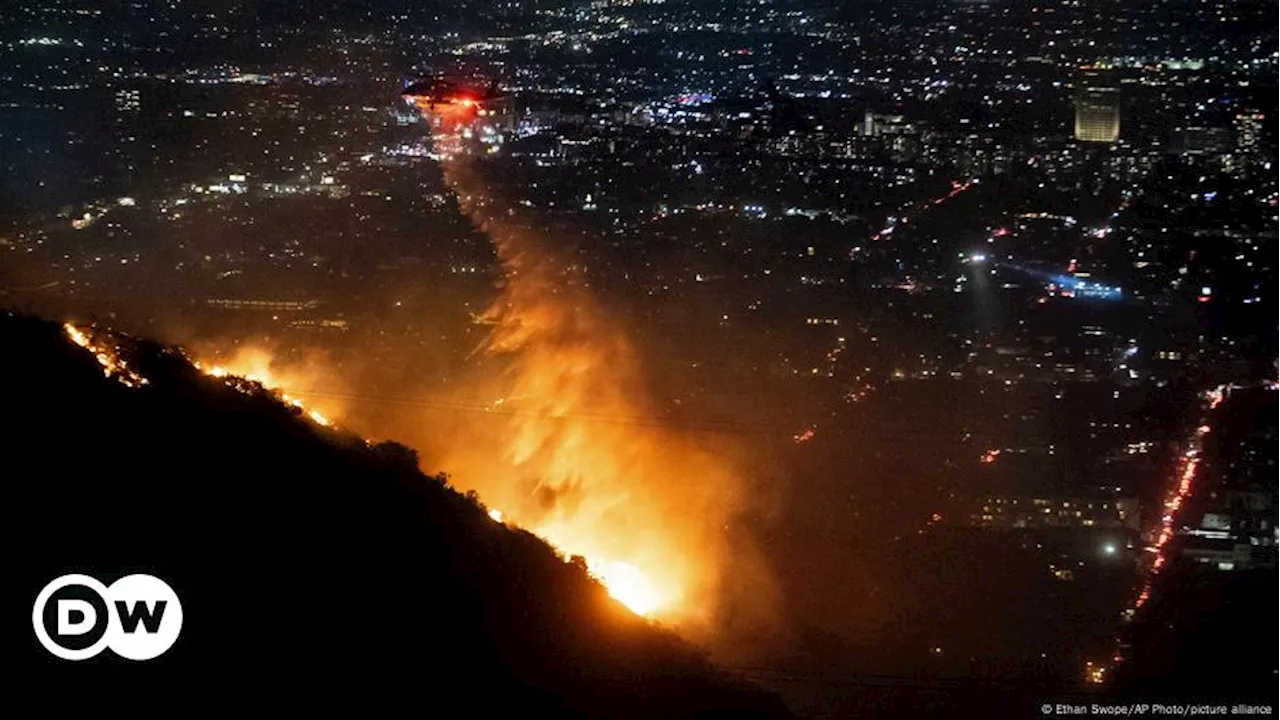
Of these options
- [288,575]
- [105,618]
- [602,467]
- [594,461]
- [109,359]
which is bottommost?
[105,618]

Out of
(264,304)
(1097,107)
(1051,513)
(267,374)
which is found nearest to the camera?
(1051,513)

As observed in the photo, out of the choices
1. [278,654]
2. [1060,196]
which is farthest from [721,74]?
[278,654]

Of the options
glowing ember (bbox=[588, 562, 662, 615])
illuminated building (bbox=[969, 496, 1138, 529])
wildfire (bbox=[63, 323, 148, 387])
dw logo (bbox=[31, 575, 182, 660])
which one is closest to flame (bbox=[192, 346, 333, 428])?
wildfire (bbox=[63, 323, 148, 387])

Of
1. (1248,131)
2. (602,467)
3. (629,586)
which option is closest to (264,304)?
(602,467)

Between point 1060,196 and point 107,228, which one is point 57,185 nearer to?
point 107,228

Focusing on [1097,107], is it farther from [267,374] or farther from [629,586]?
[267,374]

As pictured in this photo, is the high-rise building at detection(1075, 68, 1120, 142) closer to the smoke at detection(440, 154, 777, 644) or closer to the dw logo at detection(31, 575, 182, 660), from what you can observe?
the smoke at detection(440, 154, 777, 644)

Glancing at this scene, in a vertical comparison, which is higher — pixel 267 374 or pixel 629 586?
pixel 267 374

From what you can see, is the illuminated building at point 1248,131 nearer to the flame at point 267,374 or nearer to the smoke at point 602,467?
the smoke at point 602,467
